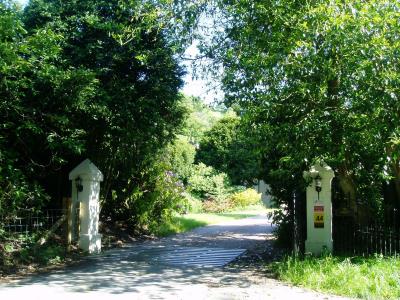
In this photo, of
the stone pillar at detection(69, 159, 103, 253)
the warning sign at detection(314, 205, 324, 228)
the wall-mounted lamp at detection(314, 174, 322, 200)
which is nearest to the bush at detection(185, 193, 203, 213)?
the stone pillar at detection(69, 159, 103, 253)

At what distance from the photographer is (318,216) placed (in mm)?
11305

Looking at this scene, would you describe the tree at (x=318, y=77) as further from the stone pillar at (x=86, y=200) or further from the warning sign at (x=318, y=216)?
the stone pillar at (x=86, y=200)

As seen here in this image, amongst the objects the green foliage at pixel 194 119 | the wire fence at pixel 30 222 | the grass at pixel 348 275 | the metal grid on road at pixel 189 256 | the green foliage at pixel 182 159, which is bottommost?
the metal grid on road at pixel 189 256

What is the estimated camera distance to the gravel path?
7.64 meters

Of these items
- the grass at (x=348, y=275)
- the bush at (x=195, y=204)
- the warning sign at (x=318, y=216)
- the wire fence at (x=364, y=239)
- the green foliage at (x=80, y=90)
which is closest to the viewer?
the grass at (x=348, y=275)

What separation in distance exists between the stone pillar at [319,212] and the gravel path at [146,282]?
2017 mm

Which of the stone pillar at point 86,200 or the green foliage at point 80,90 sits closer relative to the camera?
the green foliage at point 80,90

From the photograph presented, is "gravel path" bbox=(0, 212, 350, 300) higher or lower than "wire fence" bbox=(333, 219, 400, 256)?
lower

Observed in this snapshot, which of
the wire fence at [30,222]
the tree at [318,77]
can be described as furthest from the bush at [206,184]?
the tree at [318,77]

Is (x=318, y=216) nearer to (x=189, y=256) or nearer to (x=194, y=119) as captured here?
(x=189, y=256)

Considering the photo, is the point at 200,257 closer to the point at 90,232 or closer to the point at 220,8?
the point at 90,232

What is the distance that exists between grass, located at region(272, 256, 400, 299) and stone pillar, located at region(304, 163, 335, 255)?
1.29 meters

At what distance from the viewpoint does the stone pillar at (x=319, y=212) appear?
36.8ft

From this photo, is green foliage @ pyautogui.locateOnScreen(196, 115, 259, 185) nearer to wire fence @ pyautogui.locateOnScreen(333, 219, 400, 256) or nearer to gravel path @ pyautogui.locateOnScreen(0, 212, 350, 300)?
gravel path @ pyautogui.locateOnScreen(0, 212, 350, 300)
